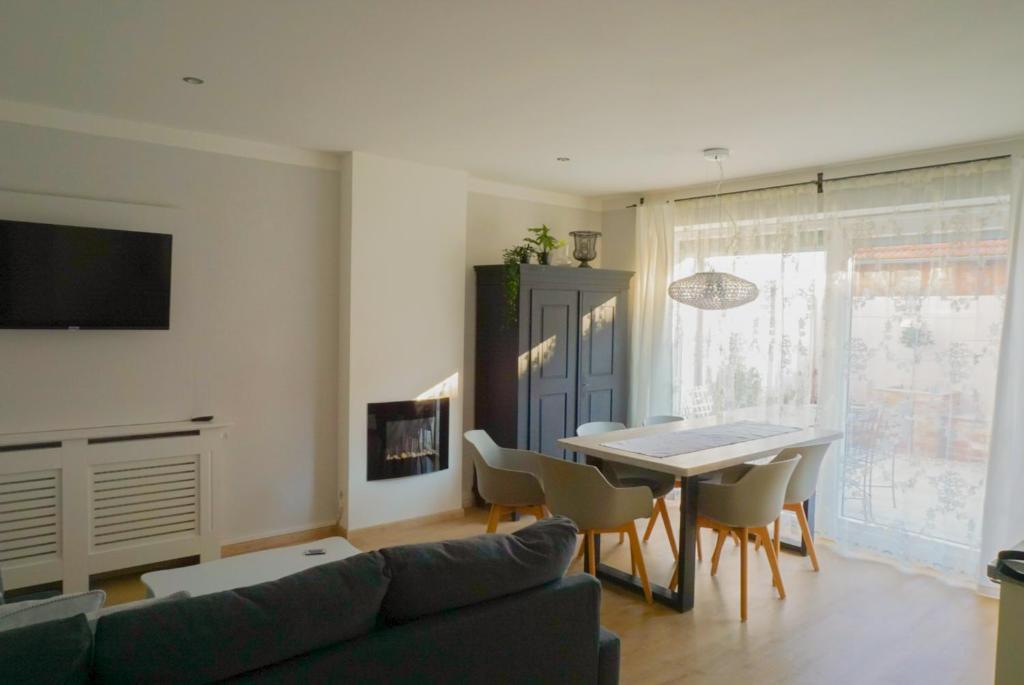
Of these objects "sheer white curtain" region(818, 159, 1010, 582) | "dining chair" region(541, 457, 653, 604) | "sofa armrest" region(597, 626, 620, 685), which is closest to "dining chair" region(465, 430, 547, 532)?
"dining chair" region(541, 457, 653, 604)

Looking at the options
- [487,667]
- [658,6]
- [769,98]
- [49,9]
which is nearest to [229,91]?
[49,9]

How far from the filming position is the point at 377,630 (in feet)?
5.41

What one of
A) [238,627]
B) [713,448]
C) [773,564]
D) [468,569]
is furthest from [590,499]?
[238,627]

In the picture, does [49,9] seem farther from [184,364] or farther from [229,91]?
[184,364]

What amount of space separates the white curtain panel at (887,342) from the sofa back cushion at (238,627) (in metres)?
3.74

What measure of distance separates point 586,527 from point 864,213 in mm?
2853

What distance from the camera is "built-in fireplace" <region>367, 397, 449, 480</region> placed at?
178 inches

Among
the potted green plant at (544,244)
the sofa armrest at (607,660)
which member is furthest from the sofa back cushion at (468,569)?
the potted green plant at (544,244)

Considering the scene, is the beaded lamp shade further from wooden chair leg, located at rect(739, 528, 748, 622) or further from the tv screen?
the tv screen

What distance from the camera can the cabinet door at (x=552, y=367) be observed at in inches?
194

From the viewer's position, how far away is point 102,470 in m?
3.50

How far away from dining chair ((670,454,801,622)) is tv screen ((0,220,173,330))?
3.19 metres

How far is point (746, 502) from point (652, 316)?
2.45 m

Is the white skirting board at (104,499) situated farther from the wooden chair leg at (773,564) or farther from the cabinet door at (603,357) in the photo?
the wooden chair leg at (773,564)
